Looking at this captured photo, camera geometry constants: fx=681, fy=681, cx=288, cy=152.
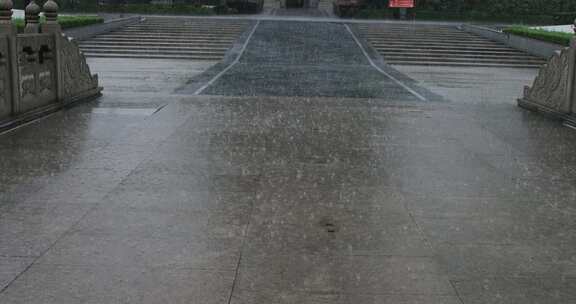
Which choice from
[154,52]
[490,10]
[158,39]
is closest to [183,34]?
[158,39]

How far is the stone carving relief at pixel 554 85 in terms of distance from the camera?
454 inches

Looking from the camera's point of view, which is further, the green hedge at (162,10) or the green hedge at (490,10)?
the green hedge at (490,10)

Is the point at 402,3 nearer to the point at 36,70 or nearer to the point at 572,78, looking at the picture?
the point at 572,78

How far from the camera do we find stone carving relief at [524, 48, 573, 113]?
37.8 ft

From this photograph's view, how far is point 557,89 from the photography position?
12.0 m

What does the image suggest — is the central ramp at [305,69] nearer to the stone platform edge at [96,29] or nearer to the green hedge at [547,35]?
the stone platform edge at [96,29]

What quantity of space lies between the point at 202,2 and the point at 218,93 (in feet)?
122

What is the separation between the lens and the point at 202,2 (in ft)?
164

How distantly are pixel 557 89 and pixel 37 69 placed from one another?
28.9ft

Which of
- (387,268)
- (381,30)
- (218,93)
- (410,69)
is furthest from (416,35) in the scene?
(387,268)

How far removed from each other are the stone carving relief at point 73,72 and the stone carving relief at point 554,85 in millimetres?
8451

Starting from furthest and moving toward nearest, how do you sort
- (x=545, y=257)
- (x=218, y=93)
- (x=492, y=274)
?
(x=218, y=93) < (x=545, y=257) < (x=492, y=274)

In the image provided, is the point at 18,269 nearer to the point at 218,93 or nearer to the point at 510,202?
the point at 510,202

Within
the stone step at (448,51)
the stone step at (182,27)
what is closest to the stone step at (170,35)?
the stone step at (182,27)
